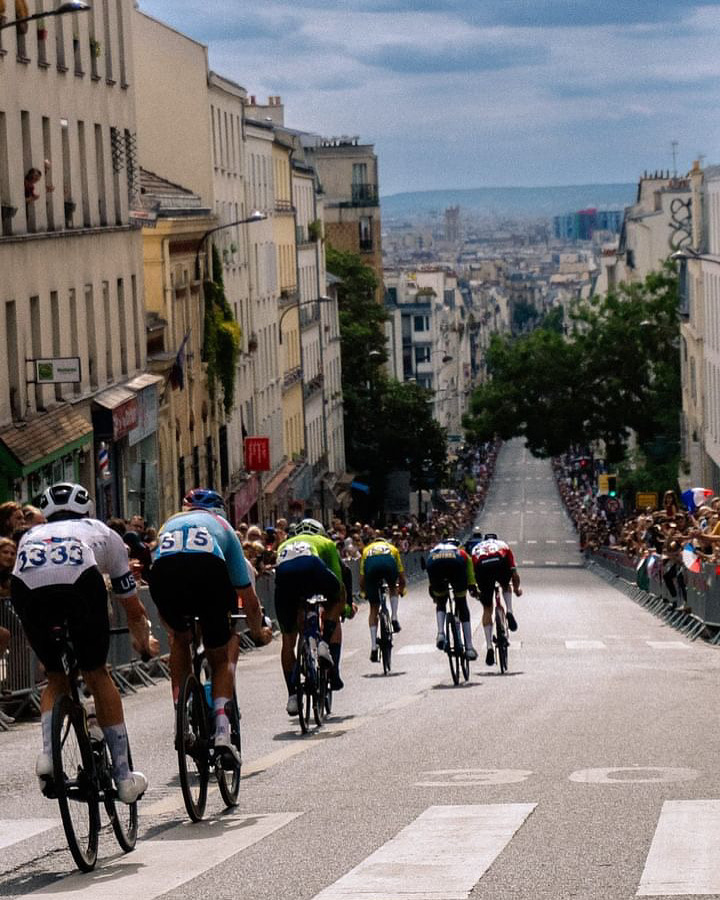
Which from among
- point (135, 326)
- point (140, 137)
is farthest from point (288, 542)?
point (140, 137)

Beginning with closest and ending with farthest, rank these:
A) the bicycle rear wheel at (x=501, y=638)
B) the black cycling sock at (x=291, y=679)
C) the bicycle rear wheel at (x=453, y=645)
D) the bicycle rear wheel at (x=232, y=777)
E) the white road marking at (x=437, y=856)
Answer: the white road marking at (x=437, y=856) → the bicycle rear wheel at (x=232, y=777) → the black cycling sock at (x=291, y=679) → the bicycle rear wheel at (x=453, y=645) → the bicycle rear wheel at (x=501, y=638)

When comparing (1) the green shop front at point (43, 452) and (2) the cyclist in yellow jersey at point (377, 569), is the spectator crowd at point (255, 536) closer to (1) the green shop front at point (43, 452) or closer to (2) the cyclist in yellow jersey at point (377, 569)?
(1) the green shop front at point (43, 452)

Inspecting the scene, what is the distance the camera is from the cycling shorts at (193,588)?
11.4 meters

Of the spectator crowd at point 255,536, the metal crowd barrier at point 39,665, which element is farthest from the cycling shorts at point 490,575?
the metal crowd barrier at point 39,665

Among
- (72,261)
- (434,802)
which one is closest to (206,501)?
(434,802)

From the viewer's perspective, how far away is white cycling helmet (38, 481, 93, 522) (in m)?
10.2

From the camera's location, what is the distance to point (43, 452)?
113ft

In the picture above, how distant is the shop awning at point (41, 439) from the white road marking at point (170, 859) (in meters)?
21.8

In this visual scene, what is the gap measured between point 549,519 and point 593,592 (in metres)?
86.6

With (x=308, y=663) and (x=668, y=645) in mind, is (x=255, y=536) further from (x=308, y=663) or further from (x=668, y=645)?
(x=308, y=663)

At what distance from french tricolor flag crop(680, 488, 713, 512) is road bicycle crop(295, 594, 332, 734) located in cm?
2491

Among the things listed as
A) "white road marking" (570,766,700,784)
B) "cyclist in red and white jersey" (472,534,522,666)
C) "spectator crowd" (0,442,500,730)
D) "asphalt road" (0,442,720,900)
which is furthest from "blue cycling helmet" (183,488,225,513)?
"cyclist in red and white jersey" (472,534,522,666)

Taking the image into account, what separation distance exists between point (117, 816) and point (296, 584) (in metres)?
6.26

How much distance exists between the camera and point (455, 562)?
22.9m
